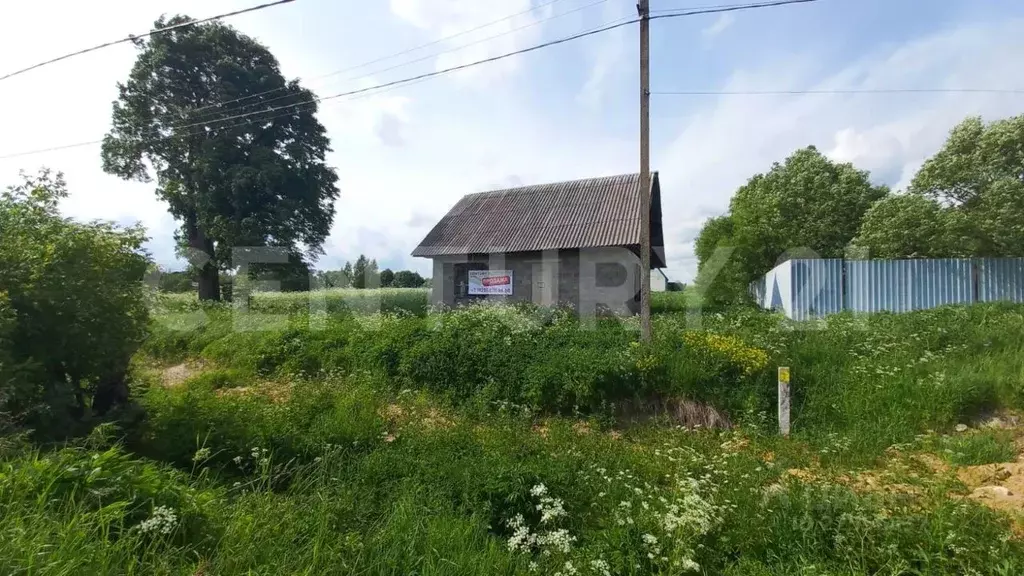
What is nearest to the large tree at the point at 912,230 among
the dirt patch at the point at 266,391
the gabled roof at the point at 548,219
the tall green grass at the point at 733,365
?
the tall green grass at the point at 733,365

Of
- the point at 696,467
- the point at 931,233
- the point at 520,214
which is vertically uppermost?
the point at 520,214

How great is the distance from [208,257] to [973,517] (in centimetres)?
2228

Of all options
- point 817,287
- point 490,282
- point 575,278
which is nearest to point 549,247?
point 575,278

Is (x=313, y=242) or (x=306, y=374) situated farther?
(x=313, y=242)

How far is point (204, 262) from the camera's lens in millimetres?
18203

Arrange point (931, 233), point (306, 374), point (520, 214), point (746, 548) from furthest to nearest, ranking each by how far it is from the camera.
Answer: point (520, 214) < point (931, 233) < point (306, 374) < point (746, 548)

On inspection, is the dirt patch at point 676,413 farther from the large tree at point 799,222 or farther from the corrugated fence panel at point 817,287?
the large tree at point 799,222

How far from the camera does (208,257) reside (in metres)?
18.4

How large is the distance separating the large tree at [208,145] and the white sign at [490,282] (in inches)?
380

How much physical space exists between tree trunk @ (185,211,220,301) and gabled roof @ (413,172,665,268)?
10.4m

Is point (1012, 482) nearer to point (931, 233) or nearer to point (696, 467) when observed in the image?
point (696, 467)

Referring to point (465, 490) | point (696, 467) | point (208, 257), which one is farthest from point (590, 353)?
point (208, 257)

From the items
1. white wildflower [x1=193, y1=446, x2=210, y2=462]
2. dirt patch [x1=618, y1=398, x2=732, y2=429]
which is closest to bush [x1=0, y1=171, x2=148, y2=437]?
white wildflower [x1=193, y1=446, x2=210, y2=462]

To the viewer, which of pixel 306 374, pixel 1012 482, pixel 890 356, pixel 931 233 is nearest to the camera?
pixel 1012 482
